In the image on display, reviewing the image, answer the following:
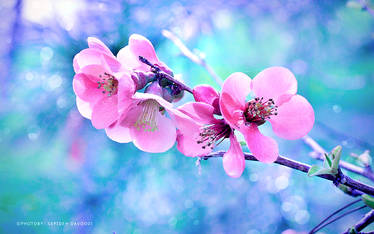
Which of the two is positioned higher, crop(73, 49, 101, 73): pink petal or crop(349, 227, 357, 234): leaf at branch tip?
crop(73, 49, 101, 73): pink petal

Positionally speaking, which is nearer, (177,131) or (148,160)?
(177,131)

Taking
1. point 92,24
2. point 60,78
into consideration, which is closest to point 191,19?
point 92,24

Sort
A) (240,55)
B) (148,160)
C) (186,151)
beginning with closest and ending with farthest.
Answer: (186,151) → (148,160) → (240,55)

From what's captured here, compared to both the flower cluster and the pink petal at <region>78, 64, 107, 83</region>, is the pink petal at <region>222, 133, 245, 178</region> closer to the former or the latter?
the flower cluster

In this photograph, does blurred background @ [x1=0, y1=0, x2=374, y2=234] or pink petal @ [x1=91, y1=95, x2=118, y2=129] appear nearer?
pink petal @ [x1=91, y1=95, x2=118, y2=129]

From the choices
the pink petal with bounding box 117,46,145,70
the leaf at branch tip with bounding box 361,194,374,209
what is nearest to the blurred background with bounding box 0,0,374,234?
the pink petal with bounding box 117,46,145,70

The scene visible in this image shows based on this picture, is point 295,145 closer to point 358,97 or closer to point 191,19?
point 358,97

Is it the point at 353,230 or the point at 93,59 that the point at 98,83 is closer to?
the point at 93,59
